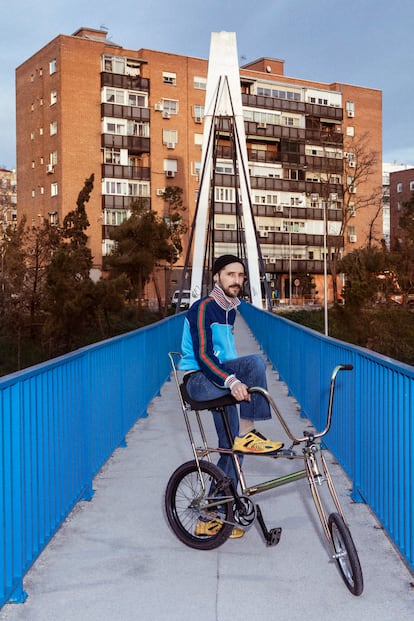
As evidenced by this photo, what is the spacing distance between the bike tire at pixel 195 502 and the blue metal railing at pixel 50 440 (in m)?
0.74

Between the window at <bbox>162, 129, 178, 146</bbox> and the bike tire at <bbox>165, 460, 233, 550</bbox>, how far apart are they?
71091mm

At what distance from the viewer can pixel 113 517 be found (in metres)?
5.72

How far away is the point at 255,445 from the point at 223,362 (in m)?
0.57

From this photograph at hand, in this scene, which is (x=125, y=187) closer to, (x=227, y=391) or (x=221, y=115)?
(x=221, y=115)

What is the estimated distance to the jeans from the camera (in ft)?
15.3

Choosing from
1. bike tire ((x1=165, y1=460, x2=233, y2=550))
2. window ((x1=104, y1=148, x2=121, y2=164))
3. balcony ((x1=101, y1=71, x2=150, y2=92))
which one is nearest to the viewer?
bike tire ((x1=165, y1=460, x2=233, y2=550))

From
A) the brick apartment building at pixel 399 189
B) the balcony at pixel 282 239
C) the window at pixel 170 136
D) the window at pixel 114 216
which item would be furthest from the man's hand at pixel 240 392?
the brick apartment building at pixel 399 189

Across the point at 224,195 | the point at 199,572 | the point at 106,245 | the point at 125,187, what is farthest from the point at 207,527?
the point at 224,195

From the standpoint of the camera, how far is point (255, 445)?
4496mm

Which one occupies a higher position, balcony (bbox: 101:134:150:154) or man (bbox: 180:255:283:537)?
balcony (bbox: 101:134:150:154)

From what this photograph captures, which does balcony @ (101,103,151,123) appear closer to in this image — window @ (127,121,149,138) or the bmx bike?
window @ (127,121,149,138)

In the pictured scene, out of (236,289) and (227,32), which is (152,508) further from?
(227,32)

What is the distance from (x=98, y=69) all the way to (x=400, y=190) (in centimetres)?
4829

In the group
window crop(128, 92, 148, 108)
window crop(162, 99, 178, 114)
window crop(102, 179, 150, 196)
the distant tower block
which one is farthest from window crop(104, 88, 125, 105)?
the distant tower block
